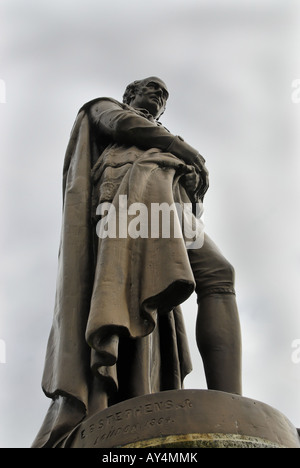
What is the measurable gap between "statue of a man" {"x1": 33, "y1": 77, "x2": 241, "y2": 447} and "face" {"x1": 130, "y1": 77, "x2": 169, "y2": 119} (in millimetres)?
784

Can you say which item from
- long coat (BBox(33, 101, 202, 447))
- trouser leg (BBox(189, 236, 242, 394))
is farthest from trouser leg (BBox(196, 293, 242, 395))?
long coat (BBox(33, 101, 202, 447))

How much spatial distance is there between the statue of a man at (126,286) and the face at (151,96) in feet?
2.57

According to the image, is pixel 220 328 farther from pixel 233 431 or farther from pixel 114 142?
pixel 114 142

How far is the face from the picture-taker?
8070 mm

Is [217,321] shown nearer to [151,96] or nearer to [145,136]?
[145,136]

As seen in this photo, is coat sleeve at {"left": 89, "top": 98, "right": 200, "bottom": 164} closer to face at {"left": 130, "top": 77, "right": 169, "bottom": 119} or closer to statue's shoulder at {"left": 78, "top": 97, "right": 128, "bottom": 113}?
statue's shoulder at {"left": 78, "top": 97, "right": 128, "bottom": 113}

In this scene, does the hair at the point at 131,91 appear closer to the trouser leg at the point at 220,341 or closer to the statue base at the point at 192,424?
the trouser leg at the point at 220,341

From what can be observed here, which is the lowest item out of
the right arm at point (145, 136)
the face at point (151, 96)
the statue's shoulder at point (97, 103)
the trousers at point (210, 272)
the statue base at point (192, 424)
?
the statue base at point (192, 424)

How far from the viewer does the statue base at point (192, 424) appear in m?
4.34

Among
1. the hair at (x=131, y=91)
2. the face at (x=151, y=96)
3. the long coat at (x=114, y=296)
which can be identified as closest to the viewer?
the long coat at (x=114, y=296)

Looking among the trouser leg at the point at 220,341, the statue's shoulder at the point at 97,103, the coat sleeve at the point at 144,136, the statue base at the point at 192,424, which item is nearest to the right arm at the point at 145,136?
the coat sleeve at the point at 144,136
